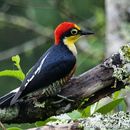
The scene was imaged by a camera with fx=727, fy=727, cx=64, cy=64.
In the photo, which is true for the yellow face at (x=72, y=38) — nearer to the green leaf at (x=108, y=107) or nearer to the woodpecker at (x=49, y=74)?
the woodpecker at (x=49, y=74)

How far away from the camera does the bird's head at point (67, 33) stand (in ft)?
16.8

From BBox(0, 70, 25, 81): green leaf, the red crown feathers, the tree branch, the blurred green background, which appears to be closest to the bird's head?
the red crown feathers

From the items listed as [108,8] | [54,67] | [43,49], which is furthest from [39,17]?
[54,67]

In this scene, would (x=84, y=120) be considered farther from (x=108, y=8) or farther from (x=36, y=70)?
(x=108, y=8)

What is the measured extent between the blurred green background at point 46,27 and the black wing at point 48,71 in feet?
13.5

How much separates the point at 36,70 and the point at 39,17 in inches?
272

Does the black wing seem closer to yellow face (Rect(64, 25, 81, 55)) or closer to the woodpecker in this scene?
the woodpecker

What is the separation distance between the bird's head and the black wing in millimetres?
285

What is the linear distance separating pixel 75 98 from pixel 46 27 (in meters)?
6.66

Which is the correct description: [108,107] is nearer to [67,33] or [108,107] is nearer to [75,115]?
[75,115]

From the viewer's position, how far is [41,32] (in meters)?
10.3

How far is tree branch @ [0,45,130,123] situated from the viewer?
14.2ft

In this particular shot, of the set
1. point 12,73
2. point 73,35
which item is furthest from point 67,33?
point 12,73

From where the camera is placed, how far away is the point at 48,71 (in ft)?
14.9
